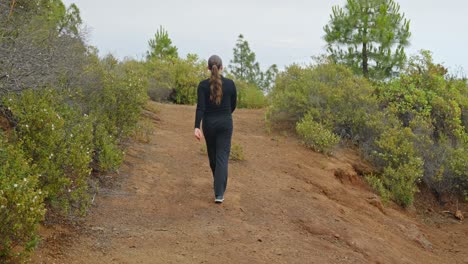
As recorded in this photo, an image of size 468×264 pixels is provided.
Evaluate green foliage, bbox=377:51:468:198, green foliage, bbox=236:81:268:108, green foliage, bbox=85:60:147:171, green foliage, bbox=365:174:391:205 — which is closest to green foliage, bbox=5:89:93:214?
green foliage, bbox=85:60:147:171

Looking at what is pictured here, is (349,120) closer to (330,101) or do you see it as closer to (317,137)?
(330,101)

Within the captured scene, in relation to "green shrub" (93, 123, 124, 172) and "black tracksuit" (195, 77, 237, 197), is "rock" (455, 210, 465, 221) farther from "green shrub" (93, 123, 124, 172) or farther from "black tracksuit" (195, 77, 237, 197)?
"green shrub" (93, 123, 124, 172)

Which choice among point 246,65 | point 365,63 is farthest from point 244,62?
point 365,63

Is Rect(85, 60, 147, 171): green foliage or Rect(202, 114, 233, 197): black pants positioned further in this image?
Rect(85, 60, 147, 171): green foliage

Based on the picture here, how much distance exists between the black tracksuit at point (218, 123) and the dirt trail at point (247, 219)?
449 millimetres

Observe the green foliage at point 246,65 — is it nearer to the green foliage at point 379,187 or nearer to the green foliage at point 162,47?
the green foliage at point 162,47

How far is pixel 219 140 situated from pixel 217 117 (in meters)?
0.29

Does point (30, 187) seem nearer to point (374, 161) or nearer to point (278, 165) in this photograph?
point (278, 165)

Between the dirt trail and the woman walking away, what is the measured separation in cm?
46

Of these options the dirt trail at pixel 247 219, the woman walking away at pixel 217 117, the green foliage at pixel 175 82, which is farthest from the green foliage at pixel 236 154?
the green foliage at pixel 175 82

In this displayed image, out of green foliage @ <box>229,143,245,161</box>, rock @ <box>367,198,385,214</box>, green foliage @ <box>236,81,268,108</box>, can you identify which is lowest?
rock @ <box>367,198,385,214</box>

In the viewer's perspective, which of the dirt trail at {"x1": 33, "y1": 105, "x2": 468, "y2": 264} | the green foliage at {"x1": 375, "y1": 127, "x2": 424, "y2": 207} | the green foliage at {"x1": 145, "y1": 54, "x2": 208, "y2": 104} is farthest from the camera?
the green foliage at {"x1": 145, "y1": 54, "x2": 208, "y2": 104}

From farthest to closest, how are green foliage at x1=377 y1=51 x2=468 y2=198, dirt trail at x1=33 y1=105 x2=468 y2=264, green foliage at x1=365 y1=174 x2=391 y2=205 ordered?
green foliage at x1=377 y1=51 x2=468 y2=198 < green foliage at x1=365 y1=174 x2=391 y2=205 < dirt trail at x1=33 y1=105 x2=468 y2=264

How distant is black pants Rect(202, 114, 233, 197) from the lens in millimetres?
6734
